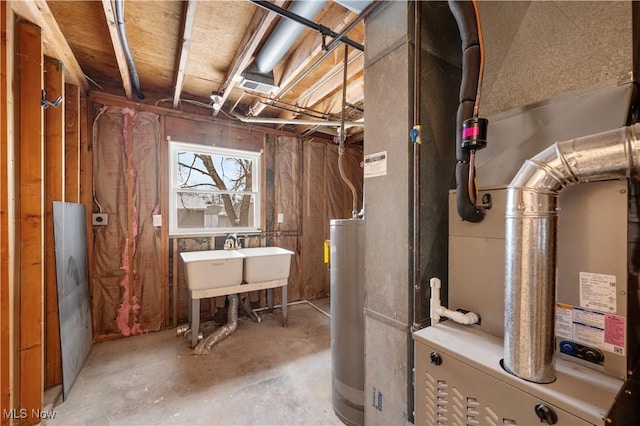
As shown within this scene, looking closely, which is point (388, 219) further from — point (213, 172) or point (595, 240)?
point (213, 172)

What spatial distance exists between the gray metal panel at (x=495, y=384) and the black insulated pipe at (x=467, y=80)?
49cm

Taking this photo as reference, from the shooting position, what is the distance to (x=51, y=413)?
1753 mm

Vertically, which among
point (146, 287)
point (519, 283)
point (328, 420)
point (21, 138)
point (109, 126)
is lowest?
point (328, 420)

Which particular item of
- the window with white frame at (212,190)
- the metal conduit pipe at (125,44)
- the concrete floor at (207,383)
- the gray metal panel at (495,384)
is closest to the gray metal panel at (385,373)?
the gray metal panel at (495,384)

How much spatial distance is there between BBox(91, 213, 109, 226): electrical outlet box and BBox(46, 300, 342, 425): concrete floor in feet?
3.81

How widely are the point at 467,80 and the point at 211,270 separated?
98.6 inches

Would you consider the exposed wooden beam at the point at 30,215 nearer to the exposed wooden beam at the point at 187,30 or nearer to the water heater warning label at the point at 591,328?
the exposed wooden beam at the point at 187,30

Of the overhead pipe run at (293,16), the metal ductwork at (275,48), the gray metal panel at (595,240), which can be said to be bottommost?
the gray metal panel at (595,240)

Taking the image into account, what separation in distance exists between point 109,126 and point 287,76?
6.20 feet

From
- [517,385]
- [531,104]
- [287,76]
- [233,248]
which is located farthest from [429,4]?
[233,248]

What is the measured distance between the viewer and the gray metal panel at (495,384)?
69 cm

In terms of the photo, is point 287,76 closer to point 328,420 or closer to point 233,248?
point 233,248

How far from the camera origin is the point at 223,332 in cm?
274

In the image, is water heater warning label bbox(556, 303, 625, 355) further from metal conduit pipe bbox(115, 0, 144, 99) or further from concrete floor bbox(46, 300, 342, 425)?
metal conduit pipe bbox(115, 0, 144, 99)
